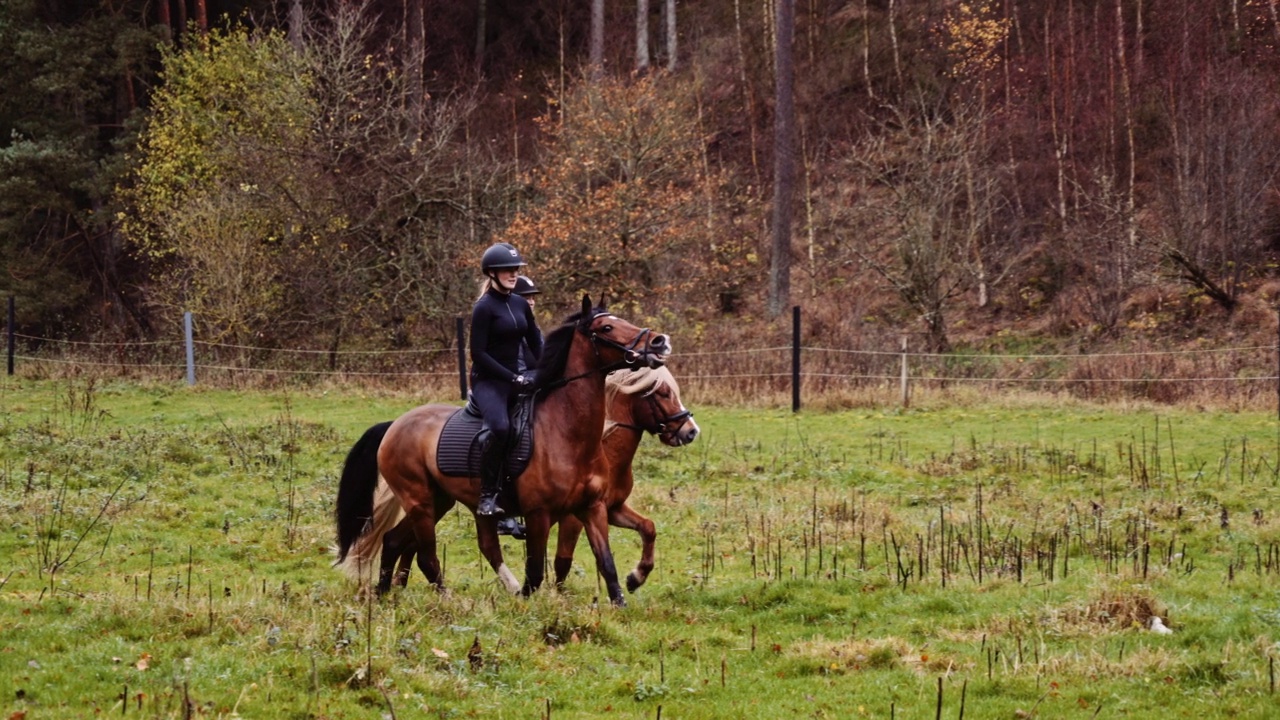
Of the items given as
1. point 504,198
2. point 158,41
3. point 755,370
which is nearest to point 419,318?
point 504,198

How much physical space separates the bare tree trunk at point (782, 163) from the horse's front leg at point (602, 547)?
23.6m

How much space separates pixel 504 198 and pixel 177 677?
2860 cm

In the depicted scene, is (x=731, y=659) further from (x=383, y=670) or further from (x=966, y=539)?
(x=966, y=539)

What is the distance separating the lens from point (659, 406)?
10.8 metres

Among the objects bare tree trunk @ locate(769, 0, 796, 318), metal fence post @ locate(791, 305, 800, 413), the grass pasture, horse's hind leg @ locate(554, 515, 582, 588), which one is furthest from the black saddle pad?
bare tree trunk @ locate(769, 0, 796, 318)

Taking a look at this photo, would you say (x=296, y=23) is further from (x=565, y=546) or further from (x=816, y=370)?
(x=565, y=546)

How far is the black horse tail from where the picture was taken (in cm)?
1027

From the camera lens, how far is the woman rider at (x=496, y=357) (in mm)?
9586

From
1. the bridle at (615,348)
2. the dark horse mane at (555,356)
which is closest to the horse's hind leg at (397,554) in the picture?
the dark horse mane at (555,356)

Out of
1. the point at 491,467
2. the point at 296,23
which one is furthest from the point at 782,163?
the point at 491,467

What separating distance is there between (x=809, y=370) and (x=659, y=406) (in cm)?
1677

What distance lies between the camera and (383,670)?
23.4 feet

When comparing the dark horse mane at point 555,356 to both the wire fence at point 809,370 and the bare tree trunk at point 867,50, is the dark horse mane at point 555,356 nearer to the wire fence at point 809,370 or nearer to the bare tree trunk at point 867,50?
the wire fence at point 809,370

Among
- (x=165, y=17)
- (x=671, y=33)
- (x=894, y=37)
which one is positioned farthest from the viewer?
(x=671, y=33)
